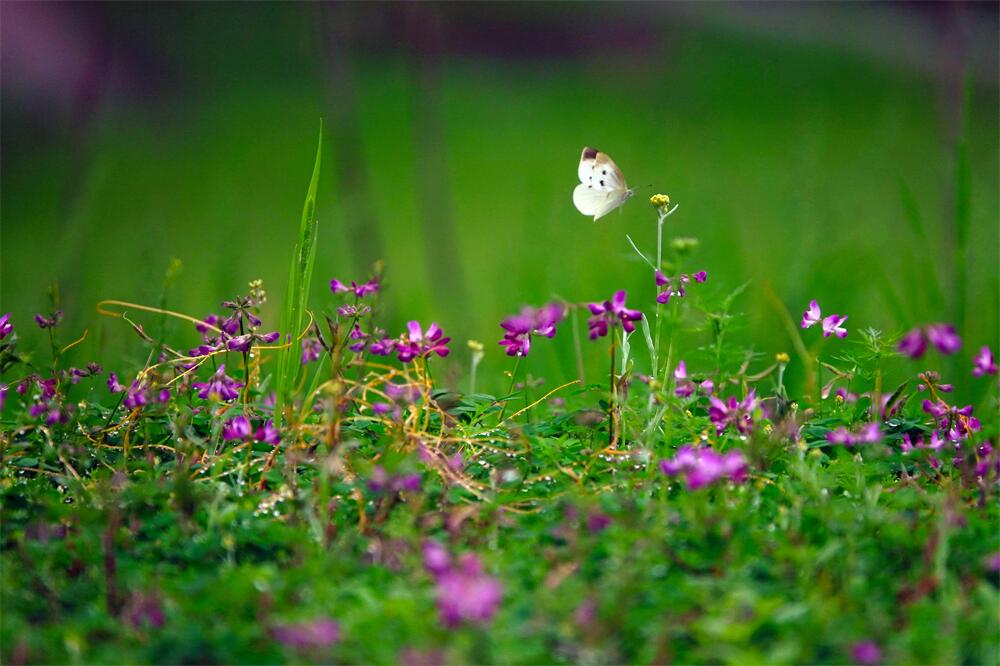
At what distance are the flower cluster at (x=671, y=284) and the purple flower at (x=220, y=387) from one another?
2.65ft

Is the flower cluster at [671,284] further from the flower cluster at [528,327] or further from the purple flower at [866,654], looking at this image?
the purple flower at [866,654]

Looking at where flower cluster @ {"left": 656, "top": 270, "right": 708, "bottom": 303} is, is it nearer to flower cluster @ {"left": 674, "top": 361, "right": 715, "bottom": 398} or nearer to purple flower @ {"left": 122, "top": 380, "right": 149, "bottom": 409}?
flower cluster @ {"left": 674, "top": 361, "right": 715, "bottom": 398}

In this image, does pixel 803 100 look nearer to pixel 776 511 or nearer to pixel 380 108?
pixel 380 108

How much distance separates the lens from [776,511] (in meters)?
1.63

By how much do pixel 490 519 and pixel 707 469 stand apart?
355mm

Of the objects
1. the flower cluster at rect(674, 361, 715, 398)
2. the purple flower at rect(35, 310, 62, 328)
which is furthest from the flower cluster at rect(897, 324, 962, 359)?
the purple flower at rect(35, 310, 62, 328)

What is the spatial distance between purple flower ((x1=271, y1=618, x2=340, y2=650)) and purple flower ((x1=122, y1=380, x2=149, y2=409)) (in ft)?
2.46

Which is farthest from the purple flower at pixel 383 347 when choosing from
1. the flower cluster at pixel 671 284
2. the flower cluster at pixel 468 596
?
the flower cluster at pixel 468 596

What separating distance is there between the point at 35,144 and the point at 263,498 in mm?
5976

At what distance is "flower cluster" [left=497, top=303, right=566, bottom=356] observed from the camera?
1905 millimetres

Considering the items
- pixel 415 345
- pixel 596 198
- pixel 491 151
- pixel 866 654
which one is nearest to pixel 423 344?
pixel 415 345

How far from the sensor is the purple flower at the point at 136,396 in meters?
1.84

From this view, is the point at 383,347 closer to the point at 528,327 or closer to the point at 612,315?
the point at 528,327

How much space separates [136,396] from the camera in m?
1.86
